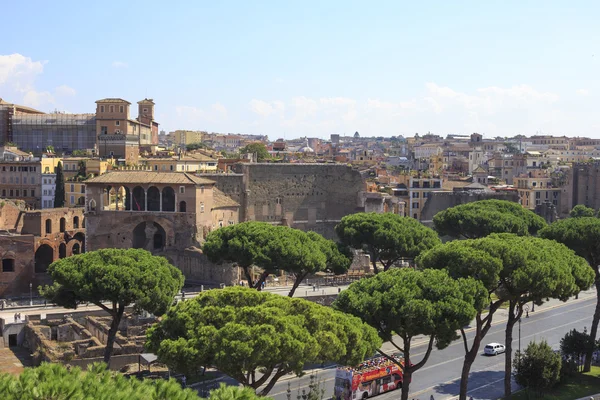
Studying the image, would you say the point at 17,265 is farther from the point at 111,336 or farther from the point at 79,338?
the point at 111,336

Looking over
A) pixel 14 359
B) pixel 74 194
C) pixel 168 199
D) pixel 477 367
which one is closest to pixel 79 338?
pixel 14 359

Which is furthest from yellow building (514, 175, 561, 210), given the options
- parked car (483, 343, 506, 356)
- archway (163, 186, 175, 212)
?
parked car (483, 343, 506, 356)

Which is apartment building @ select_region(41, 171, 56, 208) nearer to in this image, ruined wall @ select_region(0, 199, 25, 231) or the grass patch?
ruined wall @ select_region(0, 199, 25, 231)

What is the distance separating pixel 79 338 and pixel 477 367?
19.1 meters

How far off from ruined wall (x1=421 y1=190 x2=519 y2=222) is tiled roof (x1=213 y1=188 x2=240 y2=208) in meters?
20.6

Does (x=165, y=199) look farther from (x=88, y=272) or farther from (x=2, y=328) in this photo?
(x=88, y=272)

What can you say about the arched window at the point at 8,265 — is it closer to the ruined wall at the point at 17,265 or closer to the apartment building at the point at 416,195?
the ruined wall at the point at 17,265

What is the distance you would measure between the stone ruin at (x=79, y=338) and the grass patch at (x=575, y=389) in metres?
17.5

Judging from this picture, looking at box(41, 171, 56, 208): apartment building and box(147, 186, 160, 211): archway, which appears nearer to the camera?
box(147, 186, 160, 211): archway

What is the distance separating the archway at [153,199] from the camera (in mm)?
58344

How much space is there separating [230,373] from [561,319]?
28.0 metres

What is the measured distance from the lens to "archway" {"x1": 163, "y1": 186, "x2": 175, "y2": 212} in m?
58.1

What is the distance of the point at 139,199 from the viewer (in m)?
58.8

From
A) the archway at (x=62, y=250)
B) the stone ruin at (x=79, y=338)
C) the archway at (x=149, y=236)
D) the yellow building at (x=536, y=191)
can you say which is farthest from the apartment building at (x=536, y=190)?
the stone ruin at (x=79, y=338)
